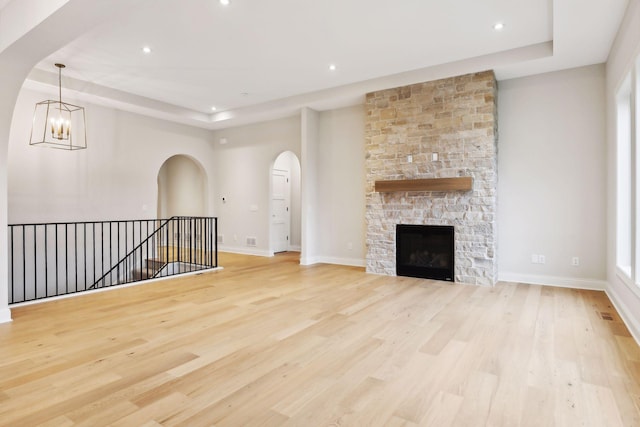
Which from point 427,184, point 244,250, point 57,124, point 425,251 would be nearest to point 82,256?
point 57,124

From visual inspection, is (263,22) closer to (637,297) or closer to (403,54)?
(403,54)

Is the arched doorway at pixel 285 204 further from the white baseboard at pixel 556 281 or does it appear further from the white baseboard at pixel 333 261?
the white baseboard at pixel 556 281

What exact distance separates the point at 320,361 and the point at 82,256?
5849 mm

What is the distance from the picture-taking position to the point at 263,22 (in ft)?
13.2

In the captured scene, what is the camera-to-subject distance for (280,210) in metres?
8.88

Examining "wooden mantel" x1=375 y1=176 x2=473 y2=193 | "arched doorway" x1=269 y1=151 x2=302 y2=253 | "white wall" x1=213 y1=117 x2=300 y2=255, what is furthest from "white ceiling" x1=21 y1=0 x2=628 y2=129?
"arched doorway" x1=269 y1=151 x2=302 y2=253

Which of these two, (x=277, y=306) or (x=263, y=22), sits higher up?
(x=263, y=22)

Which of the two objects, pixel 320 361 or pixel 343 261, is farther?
pixel 343 261

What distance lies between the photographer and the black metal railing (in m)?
5.75

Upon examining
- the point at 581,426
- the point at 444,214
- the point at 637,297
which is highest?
the point at 444,214

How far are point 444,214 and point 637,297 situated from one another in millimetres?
2612

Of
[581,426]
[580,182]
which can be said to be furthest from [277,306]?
[580,182]

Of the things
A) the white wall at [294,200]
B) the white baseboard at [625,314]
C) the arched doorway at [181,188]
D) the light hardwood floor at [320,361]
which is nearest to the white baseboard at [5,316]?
the light hardwood floor at [320,361]

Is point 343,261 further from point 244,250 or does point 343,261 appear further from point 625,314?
point 625,314
